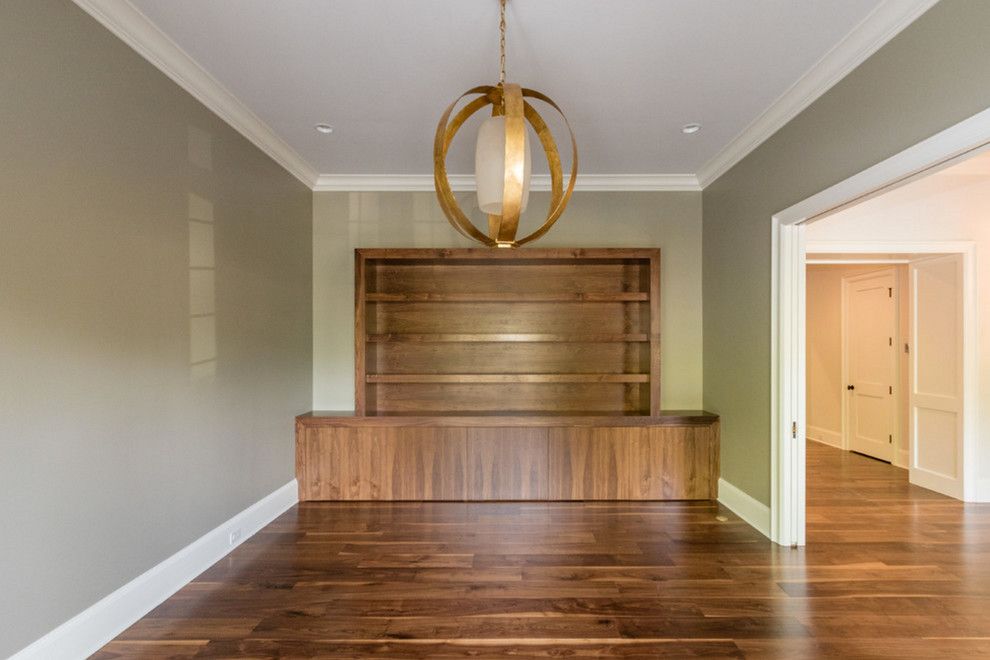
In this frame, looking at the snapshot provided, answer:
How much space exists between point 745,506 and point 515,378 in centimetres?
191

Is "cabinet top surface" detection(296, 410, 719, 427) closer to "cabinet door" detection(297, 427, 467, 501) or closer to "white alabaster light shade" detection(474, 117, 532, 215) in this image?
"cabinet door" detection(297, 427, 467, 501)

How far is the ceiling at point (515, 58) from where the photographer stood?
6.74ft

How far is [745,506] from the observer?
135 inches

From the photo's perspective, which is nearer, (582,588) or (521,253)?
(582,588)

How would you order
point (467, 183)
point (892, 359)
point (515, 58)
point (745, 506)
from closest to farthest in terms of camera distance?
1. point (515, 58)
2. point (745, 506)
3. point (467, 183)
4. point (892, 359)

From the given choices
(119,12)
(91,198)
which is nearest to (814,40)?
(119,12)

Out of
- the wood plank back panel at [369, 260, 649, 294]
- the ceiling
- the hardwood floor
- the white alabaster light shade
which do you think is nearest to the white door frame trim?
the hardwood floor

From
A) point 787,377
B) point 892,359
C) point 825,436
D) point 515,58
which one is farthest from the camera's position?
point 825,436

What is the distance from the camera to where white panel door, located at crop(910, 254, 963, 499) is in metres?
4.08

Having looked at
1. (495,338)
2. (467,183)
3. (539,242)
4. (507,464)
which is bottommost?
(507,464)

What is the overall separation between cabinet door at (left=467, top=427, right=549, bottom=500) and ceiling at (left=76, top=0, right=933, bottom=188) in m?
2.23

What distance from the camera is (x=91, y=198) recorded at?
1949 millimetres

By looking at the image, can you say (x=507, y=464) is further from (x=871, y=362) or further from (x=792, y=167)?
(x=871, y=362)

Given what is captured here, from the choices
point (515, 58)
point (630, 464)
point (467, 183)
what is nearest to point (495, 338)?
point (467, 183)
